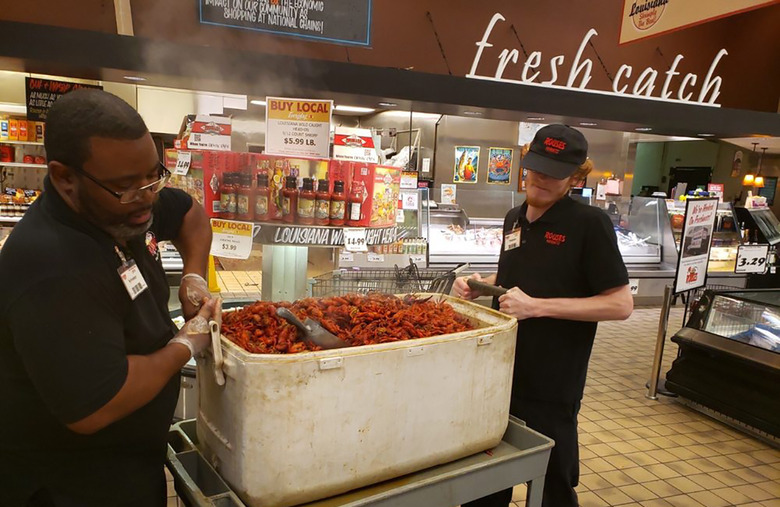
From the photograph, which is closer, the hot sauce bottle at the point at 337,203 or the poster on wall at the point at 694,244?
the hot sauce bottle at the point at 337,203

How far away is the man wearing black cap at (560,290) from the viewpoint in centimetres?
205

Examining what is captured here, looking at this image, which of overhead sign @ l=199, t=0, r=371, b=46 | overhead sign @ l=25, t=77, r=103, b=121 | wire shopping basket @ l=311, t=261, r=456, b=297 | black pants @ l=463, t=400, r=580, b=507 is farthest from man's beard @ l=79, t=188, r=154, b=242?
overhead sign @ l=25, t=77, r=103, b=121

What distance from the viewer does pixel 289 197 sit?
2588 millimetres

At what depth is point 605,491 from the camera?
316cm

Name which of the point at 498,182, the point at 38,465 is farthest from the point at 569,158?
the point at 498,182

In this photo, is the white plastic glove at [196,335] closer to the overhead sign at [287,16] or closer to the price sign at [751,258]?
the overhead sign at [287,16]

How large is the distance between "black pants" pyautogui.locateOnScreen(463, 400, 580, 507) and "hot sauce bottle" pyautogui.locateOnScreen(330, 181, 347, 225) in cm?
126

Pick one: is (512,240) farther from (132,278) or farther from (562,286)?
(132,278)

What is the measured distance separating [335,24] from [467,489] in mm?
3600

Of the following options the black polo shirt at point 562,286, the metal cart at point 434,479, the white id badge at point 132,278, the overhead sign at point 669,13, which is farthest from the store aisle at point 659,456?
the overhead sign at point 669,13

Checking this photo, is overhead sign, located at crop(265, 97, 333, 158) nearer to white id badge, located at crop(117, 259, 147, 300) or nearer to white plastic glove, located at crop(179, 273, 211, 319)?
white plastic glove, located at crop(179, 273, 211, 319)

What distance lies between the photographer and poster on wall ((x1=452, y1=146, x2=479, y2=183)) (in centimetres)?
930

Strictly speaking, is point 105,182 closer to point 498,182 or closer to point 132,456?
point 132,456

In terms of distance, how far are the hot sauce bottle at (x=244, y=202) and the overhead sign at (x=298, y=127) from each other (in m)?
0.30
